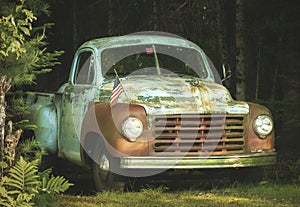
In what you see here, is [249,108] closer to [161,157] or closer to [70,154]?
[161,157]

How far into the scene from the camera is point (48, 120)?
32.5 feet

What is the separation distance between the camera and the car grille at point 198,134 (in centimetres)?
809

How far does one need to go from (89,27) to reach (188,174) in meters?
10.0

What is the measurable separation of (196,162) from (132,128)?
84 cm

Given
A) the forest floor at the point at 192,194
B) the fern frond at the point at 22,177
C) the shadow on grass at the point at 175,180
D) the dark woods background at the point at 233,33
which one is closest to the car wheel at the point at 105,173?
the forest floor at the point at 192,194

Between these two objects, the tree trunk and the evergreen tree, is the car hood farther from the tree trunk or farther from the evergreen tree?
the tree trunk

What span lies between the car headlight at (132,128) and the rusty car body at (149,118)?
0.04 ft

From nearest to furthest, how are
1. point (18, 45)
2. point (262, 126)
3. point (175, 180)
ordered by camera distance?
point (18, 45), point (262, 126), point (175, 180)

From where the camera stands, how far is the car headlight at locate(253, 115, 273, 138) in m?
8.51

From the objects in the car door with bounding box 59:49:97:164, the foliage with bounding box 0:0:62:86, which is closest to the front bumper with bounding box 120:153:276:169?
the car door with bounding box 59:49:97:164

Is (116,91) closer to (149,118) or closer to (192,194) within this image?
(149,118)

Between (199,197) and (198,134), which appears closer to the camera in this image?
(199,197)

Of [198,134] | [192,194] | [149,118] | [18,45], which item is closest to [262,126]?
[198,134]

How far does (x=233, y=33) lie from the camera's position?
17.6m
